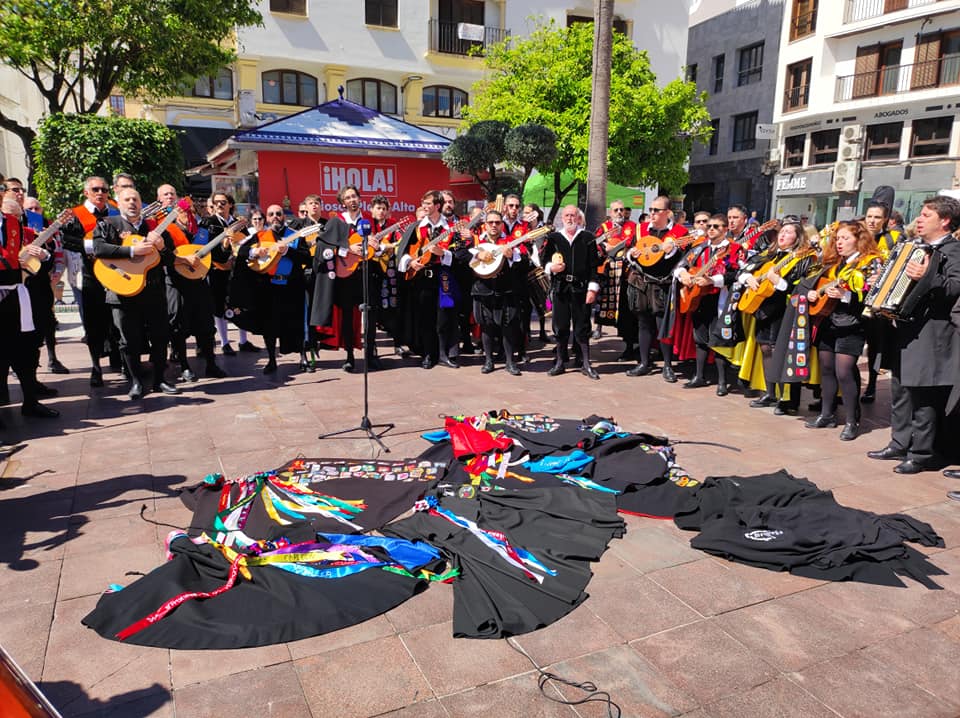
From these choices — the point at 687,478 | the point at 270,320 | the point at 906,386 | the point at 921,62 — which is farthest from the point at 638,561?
the point at 921,62

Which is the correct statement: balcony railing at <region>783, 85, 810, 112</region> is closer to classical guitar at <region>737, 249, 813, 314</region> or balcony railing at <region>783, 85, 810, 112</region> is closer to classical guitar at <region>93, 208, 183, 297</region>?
classical guitar at <region>737, 249, 813, 314</region>

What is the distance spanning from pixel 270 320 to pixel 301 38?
68.3 feet

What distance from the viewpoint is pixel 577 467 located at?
4957mm

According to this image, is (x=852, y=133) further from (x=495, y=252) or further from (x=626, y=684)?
(x=626, y=684)

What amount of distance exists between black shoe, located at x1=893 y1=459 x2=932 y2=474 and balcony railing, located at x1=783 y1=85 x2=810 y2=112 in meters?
27.5

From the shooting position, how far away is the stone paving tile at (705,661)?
9.20 ft

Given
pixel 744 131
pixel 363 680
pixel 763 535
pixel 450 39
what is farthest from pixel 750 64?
pixel 363 680

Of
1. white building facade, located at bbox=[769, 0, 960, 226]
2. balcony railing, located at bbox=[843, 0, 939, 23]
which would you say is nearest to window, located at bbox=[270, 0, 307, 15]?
white building facade, located at bbox=[769, 0, 960, 226]

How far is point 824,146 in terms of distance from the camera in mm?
28391

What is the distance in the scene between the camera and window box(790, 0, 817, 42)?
28.2 metres

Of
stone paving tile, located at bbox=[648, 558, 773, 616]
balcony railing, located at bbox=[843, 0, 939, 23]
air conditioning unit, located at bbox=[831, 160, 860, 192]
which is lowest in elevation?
stone paving tile, located at bbox=[648, 558, 773, 616]

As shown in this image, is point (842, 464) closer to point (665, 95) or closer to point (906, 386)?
point (906, 386)

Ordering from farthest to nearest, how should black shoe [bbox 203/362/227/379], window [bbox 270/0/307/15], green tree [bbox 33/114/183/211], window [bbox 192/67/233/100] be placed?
window [bbox 270/0/307/15], window [bbox 192/67/233/100], green tree [bbox 33/114/183/211], black shoe [bbox 203/362/227/379]

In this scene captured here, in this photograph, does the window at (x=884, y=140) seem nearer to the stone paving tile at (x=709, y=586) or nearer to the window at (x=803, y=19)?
the window at (x=803, y=19)
